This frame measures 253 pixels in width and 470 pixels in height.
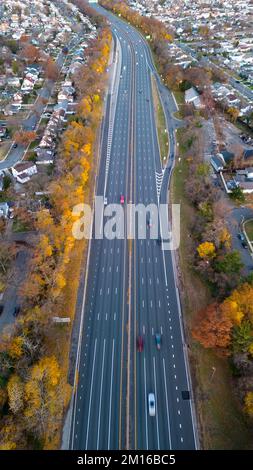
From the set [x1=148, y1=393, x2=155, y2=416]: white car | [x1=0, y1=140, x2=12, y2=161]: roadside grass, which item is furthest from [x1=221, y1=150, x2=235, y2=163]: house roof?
[x1=148, y1=393, x2=155, y2=416]: white car

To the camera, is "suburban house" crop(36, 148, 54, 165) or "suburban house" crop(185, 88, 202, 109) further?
"suburban house" crop(185, 88, 202, 109)

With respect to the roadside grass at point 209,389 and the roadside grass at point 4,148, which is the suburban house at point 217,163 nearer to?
the roadside grass at point 209,389

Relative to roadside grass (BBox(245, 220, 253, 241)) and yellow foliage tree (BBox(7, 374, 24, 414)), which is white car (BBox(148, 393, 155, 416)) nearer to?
yellow foliage tree (BBox(7, 374, 24, 414))

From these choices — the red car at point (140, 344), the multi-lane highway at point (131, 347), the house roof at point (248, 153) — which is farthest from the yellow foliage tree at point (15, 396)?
the house roof at point (248, 153)

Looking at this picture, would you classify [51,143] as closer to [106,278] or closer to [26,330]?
[106,278]

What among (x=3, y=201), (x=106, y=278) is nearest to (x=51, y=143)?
(x=3, y=201)

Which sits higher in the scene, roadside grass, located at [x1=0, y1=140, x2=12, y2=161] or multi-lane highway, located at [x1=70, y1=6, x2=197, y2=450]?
roadside grass, located at [x1=0, y1=140, x2=12, y2=161]

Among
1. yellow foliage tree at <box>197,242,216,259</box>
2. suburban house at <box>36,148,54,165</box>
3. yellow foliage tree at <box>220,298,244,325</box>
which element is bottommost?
yellow foliage tree at <box>220,298,244,325</box>
